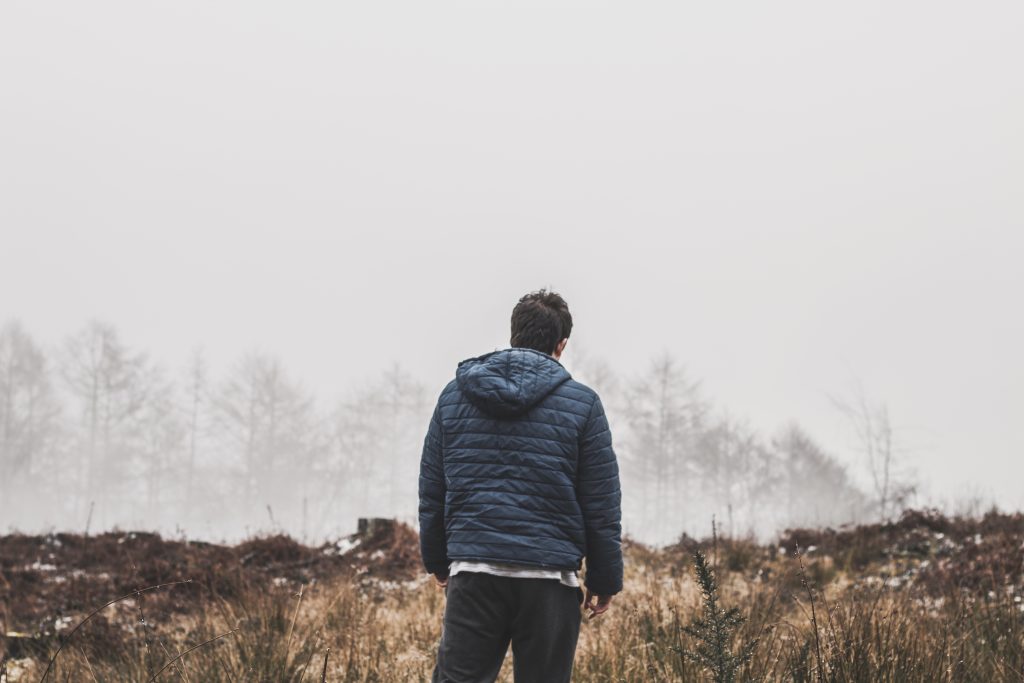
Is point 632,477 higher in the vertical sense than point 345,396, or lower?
lower

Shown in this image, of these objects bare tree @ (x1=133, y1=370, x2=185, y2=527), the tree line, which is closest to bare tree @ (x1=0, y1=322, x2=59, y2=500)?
the tree line

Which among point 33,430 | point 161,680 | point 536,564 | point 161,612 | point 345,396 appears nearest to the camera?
point 536,564

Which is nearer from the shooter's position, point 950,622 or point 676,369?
point 950,622

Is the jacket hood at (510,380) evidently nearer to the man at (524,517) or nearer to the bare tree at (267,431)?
the man at (524,517)

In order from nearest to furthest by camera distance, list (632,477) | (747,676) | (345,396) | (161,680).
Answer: (747,676) → (161,680) → (632,477) → (345,396)

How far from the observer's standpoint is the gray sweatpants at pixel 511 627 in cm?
267

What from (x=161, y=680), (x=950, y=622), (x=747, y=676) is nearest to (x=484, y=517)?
(x=747, y=676)

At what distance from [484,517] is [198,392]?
4231 cm

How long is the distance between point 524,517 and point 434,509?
0.47m

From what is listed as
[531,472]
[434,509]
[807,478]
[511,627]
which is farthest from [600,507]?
[807,478]

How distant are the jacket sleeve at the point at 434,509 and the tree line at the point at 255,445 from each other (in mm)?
34224

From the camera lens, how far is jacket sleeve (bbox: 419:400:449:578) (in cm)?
298

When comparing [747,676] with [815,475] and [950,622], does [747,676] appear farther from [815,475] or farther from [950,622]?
[815,475]

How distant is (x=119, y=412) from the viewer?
38.2 m
